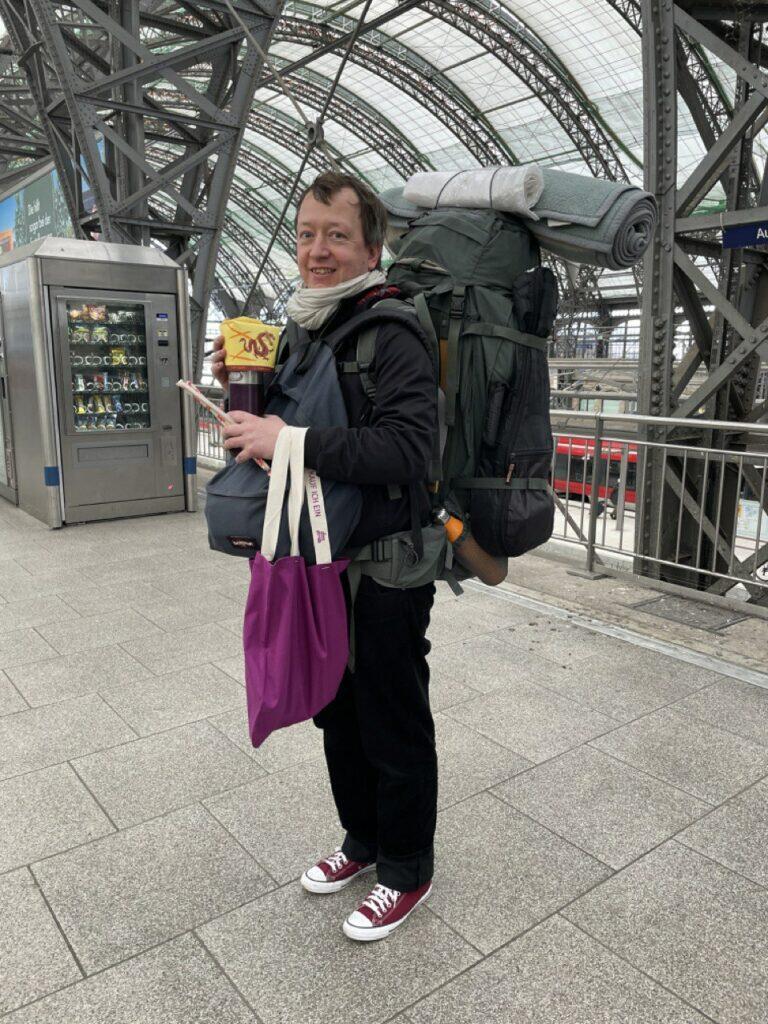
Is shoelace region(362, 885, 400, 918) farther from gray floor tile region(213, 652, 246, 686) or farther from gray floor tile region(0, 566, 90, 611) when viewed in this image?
gray floor tile region(0, 566, 90, 611)

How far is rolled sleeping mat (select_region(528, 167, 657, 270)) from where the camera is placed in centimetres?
178

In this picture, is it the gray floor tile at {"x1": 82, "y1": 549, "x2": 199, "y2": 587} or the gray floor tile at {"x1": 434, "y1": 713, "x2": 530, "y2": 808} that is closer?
the gray floor tile at {"x1": 434, "y1": 713, "x2": 530, "y2": 808}

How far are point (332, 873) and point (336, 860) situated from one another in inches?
1.5

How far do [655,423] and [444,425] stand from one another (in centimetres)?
367

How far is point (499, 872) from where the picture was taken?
2328 mm

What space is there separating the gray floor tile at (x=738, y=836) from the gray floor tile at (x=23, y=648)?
10.3 feet

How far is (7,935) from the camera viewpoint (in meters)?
2.08

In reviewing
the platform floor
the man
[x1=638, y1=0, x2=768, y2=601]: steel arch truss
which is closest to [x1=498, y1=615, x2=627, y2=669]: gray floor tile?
the platform floor

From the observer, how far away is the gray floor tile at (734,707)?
10.5 feet

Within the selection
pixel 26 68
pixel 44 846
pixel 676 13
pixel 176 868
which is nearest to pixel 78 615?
pixel 44 846

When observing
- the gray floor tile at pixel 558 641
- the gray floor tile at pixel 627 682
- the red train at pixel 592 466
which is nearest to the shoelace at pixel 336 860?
the gray floor tile at pixel 627 682

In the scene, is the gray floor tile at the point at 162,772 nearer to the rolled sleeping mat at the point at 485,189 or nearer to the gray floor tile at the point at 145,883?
the gray floor tile at the point at 145,883

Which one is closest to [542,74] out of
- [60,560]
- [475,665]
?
[60,560]

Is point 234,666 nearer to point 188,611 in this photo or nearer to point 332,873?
point 188,611
